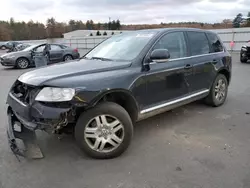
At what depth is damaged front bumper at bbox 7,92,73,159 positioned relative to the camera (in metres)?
2.96

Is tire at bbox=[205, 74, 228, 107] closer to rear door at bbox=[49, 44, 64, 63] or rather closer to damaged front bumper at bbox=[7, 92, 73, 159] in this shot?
damaged front bumper at bbox=[7, 92, 73, 159]

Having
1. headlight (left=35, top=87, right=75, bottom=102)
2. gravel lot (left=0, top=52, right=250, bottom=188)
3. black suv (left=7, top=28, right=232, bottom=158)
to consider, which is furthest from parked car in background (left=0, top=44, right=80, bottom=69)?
headlight (left=35, top=87, right=75, bottom=102)

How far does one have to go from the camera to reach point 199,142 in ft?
12.4

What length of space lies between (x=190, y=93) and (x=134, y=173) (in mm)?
2178

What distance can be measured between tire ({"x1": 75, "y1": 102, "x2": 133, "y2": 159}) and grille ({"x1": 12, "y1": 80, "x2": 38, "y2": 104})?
2.17ft

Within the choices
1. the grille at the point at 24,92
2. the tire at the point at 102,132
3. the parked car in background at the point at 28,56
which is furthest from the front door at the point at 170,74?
the parked car in background at the point at 28,56

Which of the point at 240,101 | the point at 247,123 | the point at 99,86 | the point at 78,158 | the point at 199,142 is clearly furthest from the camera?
the point at 240,101

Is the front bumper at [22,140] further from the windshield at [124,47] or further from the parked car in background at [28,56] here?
the parked car in background at [28,56]

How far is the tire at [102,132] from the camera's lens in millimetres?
3168

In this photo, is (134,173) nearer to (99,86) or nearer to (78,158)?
(78,158)

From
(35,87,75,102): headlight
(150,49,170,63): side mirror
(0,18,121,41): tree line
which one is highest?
(0,18,121,41): tree line

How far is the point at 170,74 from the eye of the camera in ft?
13.5

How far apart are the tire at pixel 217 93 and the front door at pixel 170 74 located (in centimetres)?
108

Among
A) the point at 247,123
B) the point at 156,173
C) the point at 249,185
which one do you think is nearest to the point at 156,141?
the point at 156,173
